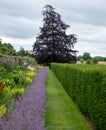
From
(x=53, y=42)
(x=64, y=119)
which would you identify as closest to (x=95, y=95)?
(x=64, y=119)

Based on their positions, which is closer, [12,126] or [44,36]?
[12,126]

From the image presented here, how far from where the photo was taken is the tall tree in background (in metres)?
73.8

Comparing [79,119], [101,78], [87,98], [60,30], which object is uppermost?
[60,30]

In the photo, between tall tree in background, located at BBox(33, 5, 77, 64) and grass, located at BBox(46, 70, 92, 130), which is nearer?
grass, located at BBox(46, 70, 92, 130)

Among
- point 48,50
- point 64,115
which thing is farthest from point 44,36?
point 64,115

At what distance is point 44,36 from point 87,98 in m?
66.2

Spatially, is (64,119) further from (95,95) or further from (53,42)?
(53,42)

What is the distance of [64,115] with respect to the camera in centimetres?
1020

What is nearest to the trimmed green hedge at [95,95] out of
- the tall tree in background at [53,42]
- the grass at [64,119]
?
the grass at [64,119]

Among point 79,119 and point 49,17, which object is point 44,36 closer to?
point 49,17

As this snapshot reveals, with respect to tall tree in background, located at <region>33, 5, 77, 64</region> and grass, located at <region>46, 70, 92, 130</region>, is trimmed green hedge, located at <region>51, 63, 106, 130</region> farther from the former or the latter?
tall tree in background, located at <region>33, 5, 77, 64</region>

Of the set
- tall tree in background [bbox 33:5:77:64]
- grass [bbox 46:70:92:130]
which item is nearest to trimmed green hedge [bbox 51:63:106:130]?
grass [bbox 46:70:92:130]

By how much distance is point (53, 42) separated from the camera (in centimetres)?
7562

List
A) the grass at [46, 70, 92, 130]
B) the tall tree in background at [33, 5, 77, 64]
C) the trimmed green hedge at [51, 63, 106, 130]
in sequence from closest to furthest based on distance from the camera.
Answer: the trimmed green hedge at [51, 63, 106, 130]
the grass at [46, 70, 92, 130]
the tall tree in background at [33, 5, 77, 64]
